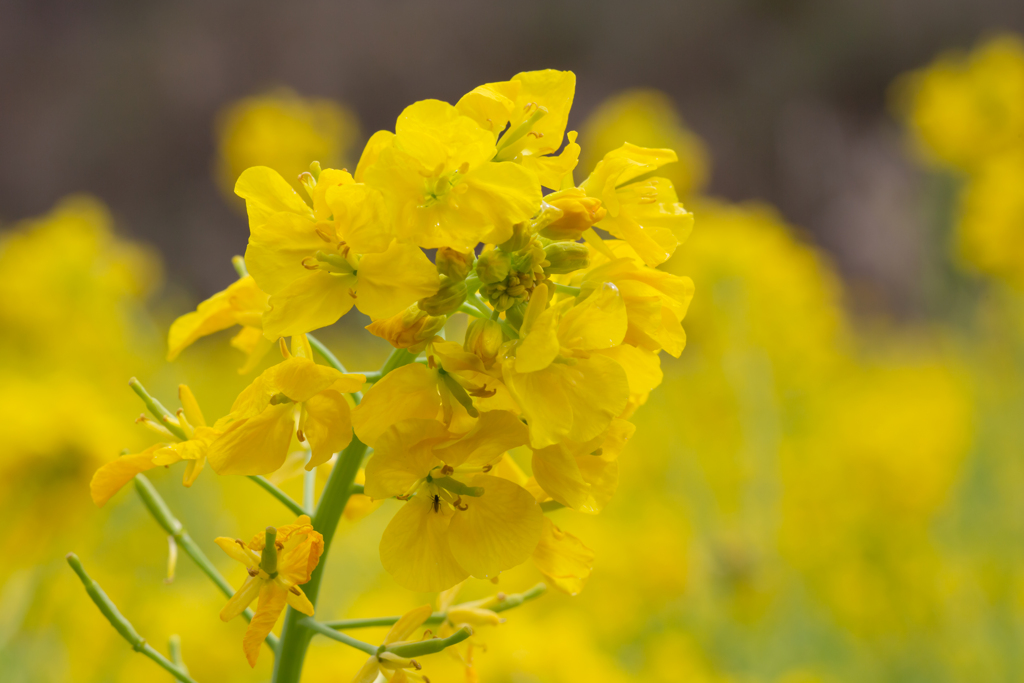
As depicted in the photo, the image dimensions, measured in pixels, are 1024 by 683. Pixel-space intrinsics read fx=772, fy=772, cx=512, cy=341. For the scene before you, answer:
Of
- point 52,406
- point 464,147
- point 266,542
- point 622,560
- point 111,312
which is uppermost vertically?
point 464,147

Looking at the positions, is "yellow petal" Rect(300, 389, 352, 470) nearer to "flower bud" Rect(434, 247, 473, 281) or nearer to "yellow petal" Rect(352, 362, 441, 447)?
"yellow petal" Rect(352, 362, 441, 447)

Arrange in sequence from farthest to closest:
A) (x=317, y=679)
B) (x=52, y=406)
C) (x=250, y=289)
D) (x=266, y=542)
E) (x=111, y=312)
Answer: (x=111, y=312)
(x=52, y=406)
(x=317, y=679)
(x=250, y=289)
(x=266, y=542)

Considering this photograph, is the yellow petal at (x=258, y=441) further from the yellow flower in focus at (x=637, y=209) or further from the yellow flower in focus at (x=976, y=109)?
the yellow flower in focus at (x=976, y=109)

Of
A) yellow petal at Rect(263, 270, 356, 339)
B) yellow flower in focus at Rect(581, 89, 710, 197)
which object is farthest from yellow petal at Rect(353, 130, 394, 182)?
yellow flower in focus at Rect(581, 89, 710, 197)

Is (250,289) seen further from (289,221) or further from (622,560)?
(622,560)

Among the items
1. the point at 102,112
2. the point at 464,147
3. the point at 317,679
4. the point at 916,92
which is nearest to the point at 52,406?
the point at 317,679

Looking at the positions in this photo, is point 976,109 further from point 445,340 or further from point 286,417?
point 286,417

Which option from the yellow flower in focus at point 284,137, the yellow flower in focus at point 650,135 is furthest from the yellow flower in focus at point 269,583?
the yellow flower in focus at point 650,135
